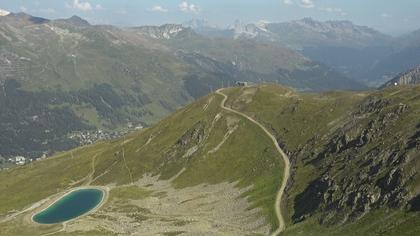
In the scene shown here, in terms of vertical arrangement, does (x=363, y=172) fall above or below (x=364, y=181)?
above

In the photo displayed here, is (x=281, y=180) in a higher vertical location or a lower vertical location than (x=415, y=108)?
lower

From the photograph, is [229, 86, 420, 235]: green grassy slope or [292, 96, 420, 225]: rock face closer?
[229, 86, 420, 235]: green grassy slope

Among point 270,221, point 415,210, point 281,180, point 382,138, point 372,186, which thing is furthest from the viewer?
point 281,180

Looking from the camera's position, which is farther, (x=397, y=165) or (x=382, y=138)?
(x=382, y=138)

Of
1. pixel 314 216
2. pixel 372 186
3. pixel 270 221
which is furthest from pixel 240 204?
pixel 372 186

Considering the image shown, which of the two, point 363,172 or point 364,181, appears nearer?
point 364,181

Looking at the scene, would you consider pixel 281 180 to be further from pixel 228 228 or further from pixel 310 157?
pixel 228 228

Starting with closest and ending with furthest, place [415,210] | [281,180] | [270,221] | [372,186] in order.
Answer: [415,210] < [372,186] < [270,221] < [281,180]

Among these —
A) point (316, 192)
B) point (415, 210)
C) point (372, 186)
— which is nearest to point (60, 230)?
point (316, 192)

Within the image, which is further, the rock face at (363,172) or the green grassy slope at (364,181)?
the rock face at (363,172)

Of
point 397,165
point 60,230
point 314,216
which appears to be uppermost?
point 397,165
